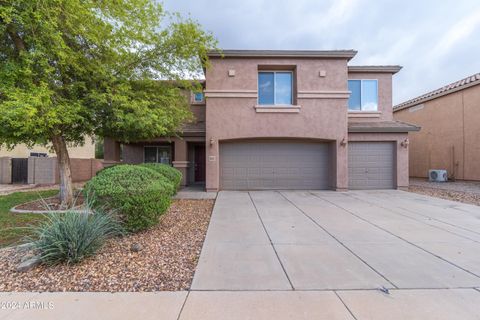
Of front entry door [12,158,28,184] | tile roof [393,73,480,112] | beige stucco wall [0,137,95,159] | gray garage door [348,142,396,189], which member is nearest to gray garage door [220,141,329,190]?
gray garage door [348,142,396,189]

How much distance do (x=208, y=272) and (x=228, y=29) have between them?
50.0 ft

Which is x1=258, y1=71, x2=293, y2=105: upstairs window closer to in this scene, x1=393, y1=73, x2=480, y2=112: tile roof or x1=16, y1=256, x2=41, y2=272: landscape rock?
x1=16, y1=256, x2=41, y2=272: landscape rock

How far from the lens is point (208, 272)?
3971 millimetres

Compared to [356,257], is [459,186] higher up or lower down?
higher up

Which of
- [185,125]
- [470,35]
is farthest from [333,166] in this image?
[470,35]

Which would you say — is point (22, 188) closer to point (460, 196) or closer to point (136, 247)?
point (136, 247)

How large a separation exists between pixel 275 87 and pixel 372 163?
250 inches

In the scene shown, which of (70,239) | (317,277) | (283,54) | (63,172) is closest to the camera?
(317,277)

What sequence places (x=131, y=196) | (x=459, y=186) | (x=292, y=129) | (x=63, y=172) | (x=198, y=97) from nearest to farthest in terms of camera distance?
(x=131, y=196)
(x=63, y=172)
(x=292, y=129)
(x=459, y=186)
(x=198, y=97)

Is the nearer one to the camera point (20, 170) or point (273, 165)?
point (273, 165)

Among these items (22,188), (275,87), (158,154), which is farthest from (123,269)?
(22,188)

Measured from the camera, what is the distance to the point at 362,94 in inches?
568

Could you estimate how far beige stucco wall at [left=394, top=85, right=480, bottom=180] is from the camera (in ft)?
51.4

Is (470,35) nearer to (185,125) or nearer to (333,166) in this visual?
(333,166)
